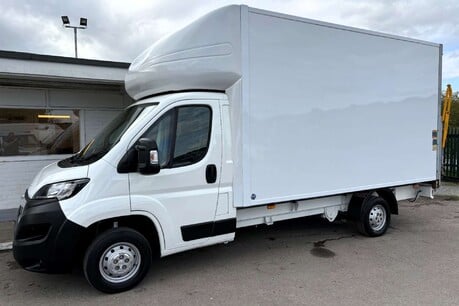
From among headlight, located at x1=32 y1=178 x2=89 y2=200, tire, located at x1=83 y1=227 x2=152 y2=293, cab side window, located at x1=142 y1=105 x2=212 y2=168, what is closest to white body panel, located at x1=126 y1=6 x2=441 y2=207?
cab side window, located at x1=142 y1=105 x2=212 y2=168

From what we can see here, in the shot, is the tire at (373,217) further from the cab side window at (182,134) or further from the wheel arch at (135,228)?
the wheel arch at (135,228)

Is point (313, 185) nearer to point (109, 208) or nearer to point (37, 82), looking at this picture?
point (109, 208)

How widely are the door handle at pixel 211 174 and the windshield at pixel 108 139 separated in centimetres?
107

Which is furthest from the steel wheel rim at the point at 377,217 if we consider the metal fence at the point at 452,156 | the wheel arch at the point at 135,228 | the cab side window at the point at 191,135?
the metal fence at the point at 452,156

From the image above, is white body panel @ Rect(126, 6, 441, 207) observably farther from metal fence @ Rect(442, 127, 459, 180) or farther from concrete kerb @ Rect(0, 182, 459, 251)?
metal fence @ Rect(442, 127, 459, 180)

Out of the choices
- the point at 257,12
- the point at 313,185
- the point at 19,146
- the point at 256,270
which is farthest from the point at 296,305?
the point at 19,146

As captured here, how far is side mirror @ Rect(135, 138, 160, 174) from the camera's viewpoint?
13.0ft

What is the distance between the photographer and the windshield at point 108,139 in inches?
168

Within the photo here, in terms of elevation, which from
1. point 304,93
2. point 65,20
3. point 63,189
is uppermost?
point 65,20

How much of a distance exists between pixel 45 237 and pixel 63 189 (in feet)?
1.70

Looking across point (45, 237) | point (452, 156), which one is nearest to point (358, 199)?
point (45, 237)

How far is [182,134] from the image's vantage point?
447cm

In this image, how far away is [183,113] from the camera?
452 cm

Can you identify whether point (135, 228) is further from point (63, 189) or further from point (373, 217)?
point (373, 217)
